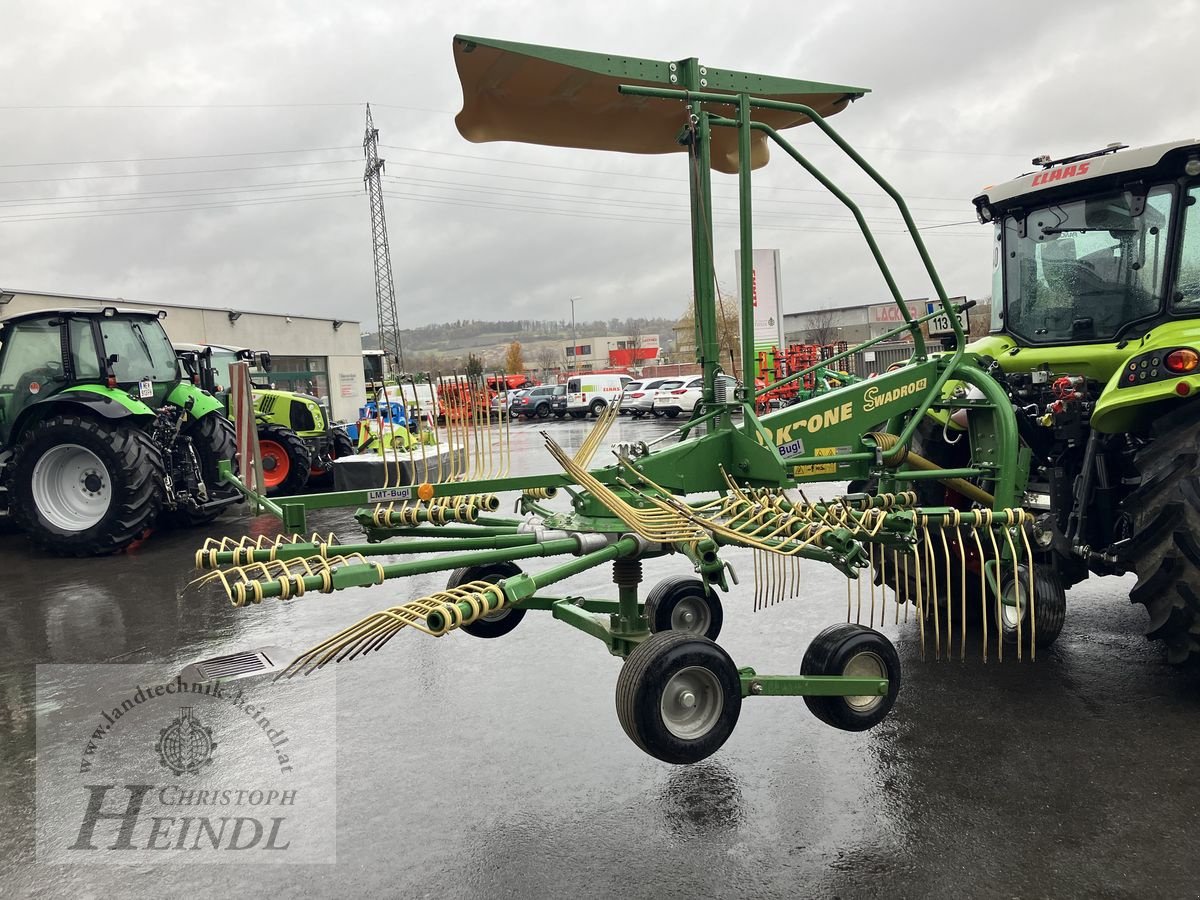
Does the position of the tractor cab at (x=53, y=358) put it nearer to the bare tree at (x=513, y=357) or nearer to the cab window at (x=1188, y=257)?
the cab window at (x=1188, y=257)

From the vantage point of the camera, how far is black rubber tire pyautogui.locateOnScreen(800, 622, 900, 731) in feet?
11.0

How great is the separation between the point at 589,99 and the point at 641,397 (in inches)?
1091

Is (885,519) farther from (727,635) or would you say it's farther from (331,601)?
(331,601)

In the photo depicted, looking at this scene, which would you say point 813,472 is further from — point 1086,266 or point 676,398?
point 676,398

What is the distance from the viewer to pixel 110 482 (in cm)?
898

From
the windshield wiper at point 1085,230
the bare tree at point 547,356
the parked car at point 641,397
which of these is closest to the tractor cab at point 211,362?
the windshield wiper at point 1085,230

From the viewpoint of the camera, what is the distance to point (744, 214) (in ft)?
12.8

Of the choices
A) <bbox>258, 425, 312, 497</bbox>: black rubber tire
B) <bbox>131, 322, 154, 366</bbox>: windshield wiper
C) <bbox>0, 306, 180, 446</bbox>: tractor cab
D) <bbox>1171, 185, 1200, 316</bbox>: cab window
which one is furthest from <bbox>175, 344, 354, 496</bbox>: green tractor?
<bbox>1171, 185, 1200, 316</bbox>: cab window

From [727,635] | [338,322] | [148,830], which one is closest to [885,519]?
[727,635]

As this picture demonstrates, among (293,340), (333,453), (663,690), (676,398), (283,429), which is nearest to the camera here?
(663,690)

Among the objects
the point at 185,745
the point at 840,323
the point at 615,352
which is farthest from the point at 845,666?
the point at 615,352

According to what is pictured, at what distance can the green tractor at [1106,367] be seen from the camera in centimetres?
399

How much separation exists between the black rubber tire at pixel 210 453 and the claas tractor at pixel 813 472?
5308 millimetres

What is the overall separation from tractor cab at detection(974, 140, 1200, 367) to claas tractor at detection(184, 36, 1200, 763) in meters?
0.01
